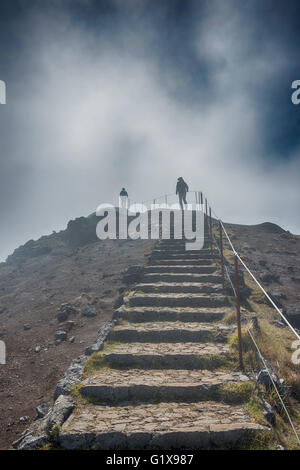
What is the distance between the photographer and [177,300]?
306 inches

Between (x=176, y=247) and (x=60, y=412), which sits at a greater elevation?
(x=176, y=247)

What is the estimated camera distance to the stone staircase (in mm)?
3516

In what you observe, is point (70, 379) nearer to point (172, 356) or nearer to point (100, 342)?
point (100, 342)

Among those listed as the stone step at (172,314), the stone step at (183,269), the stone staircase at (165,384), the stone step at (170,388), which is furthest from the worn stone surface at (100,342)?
the stone step at (183,269)

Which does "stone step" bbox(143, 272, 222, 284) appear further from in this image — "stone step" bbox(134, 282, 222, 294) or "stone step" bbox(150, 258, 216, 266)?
"stone step" bbox(150, 258, 216, 266)

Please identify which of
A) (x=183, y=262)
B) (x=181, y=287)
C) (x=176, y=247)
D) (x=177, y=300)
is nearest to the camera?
(x=177, y=300)

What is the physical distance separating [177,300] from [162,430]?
4.31m

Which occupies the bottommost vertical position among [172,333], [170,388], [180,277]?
[170,388]

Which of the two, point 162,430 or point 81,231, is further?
point 81,231

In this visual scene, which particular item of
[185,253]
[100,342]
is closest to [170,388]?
[100,342]

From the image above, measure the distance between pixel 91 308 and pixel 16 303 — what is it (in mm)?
7646

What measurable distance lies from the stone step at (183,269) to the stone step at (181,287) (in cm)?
123

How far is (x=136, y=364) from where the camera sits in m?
5.32
